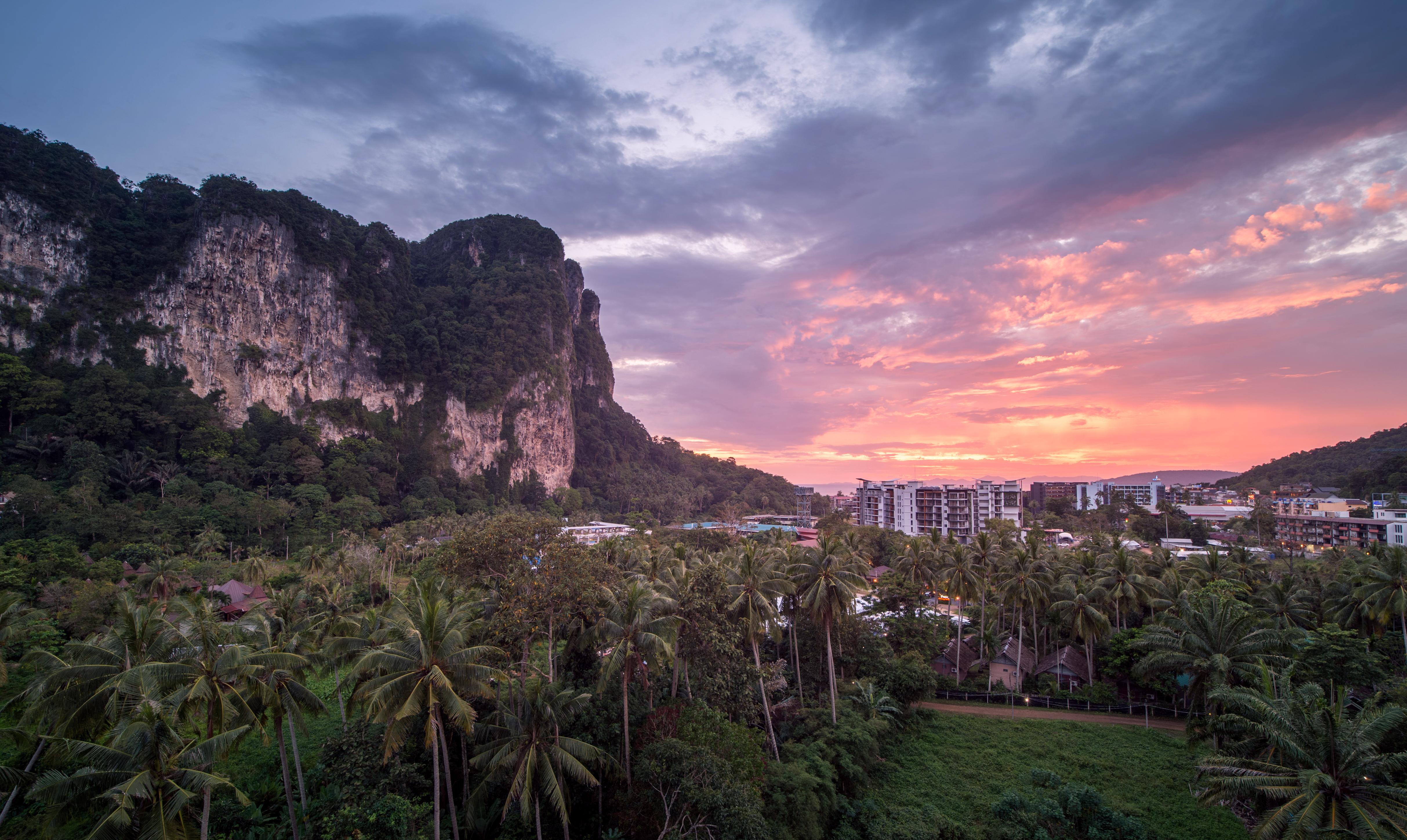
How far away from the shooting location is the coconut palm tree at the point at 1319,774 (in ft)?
37.0

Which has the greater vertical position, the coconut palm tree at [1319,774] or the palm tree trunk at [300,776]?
the coconut palm tree at [1319,774]

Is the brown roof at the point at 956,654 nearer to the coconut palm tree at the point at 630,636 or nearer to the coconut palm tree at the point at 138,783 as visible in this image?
the coconut palm tree at the point at 630,636

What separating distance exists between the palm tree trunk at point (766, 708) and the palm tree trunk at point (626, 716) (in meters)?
5.00

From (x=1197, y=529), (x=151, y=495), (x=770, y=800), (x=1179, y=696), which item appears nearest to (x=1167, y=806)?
(x=1179, y=696)

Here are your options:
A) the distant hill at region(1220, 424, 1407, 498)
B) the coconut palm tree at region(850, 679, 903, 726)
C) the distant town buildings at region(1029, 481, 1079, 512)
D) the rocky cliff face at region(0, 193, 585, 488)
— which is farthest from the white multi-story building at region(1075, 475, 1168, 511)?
the rocky cliff face at region(0, 193, 585, 488)

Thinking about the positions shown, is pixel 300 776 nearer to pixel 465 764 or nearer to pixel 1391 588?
pixel 465 764

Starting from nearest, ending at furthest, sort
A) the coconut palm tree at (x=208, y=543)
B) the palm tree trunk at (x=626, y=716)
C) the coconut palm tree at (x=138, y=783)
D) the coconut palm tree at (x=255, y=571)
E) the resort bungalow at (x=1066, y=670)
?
the coconut palm tree at (x=138, y=783), the palm tree trunk at (x=626, y=716), the resort bungalow at (x=1066, y=670), the coconut palm tree at (x=255, y=571), the coconut palm tree at (x=208, y=543)

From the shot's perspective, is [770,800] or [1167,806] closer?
[770,800]

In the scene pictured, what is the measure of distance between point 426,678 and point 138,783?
475 centimetres

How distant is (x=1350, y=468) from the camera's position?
89.7m

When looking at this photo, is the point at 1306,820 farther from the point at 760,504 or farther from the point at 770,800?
the point at 760,504

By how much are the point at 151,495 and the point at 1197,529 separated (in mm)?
109081

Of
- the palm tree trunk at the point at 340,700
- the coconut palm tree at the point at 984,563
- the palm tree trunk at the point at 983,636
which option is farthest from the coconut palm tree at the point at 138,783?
the coconut palm tree at the point at 984,563

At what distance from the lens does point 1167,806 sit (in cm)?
1847
